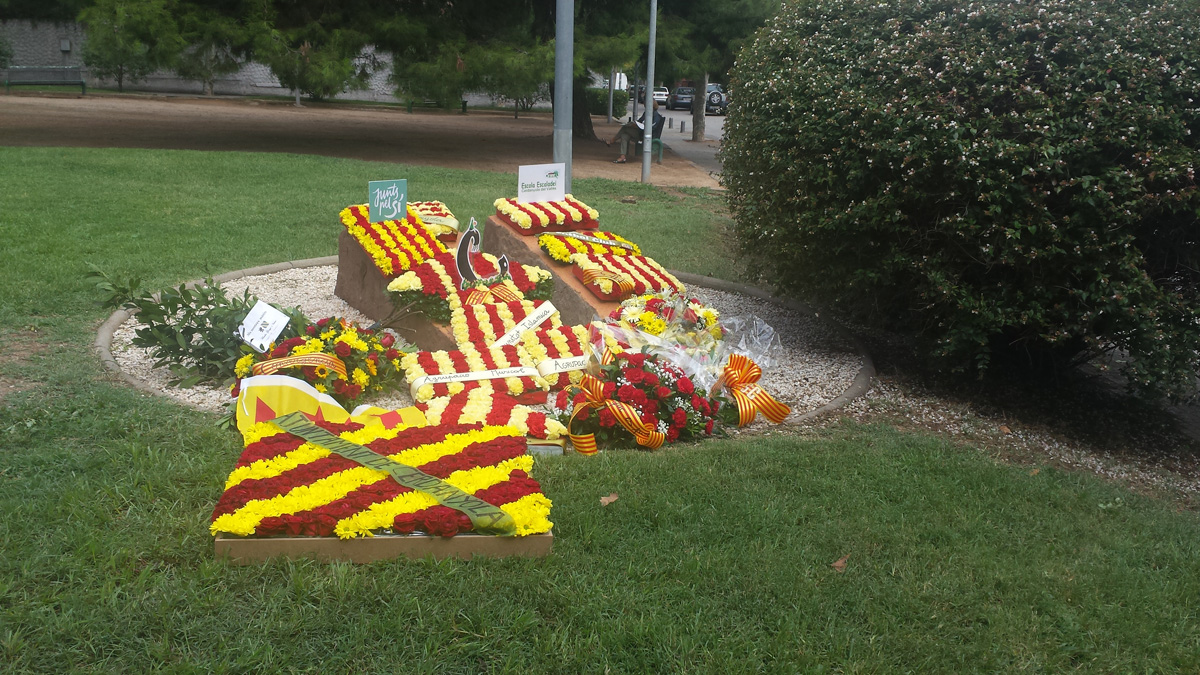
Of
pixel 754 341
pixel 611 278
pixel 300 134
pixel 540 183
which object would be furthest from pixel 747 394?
pixel 300 134

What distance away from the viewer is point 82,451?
13.3 feet

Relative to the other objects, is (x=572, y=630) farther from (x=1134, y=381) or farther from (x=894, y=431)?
(x=1134, y=381)

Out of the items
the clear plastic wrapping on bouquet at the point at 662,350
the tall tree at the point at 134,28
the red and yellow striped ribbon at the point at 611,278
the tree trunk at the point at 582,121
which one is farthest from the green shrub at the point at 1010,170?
the tree trunk at the point at 582,121

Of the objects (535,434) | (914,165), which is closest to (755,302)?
(914,165)

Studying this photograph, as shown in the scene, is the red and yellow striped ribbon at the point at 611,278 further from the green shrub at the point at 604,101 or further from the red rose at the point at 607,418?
the green shrub at the point at 604,101

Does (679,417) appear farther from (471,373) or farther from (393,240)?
(393,240)

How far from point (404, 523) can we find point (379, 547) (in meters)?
0.12

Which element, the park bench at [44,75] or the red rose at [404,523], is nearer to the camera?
the red rose at [404,523]

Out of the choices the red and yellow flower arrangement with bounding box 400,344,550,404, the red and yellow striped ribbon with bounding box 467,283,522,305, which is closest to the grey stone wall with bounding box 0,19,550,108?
the red and yellow striped ribbon with bounding box 467,283,522,305

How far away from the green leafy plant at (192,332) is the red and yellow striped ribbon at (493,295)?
49.9 inches

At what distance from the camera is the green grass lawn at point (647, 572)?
2820mm

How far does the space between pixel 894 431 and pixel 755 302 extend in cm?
317

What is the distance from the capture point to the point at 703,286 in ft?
28.1

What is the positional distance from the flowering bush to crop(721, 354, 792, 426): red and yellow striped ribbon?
0.67 ft
